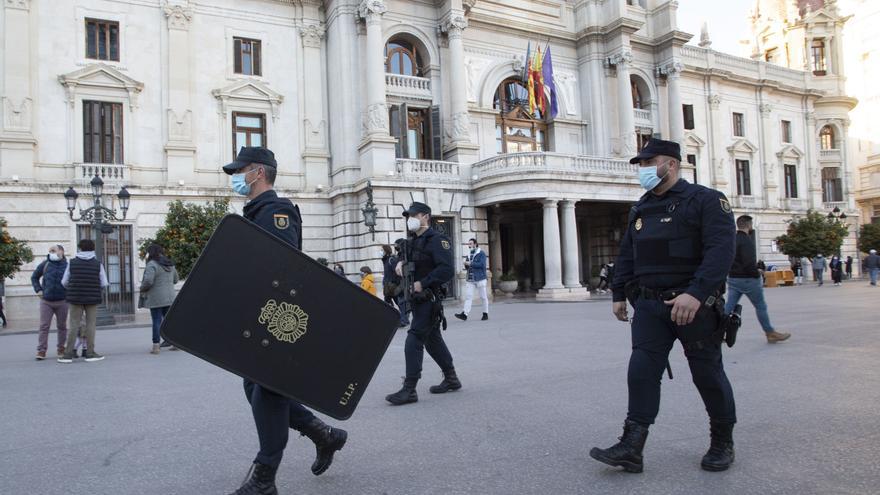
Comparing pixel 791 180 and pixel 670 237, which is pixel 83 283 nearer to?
pixel 670 237

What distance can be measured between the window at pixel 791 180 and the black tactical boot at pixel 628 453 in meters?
42.0

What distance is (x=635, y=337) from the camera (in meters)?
3.79

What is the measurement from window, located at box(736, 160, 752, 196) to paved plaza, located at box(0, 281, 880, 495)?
31.9m

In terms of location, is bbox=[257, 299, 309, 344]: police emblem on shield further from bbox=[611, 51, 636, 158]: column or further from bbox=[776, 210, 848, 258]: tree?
bbox=[776, 210, 848, 258]: tree

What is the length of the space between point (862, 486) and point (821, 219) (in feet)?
120

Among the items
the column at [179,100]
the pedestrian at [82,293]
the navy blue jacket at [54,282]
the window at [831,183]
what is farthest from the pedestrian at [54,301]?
the window at [831,183]

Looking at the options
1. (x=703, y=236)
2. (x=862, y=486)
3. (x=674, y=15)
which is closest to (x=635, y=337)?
(x=703, y=236)

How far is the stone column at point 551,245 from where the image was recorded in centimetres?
2383

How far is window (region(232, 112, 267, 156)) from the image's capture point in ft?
79.5

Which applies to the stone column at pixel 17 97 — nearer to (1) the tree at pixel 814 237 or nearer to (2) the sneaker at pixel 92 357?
(2) the sneaker at pixel 92 357

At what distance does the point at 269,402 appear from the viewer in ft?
10.6

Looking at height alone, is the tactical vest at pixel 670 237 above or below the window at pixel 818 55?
below

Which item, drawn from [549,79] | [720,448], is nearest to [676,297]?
[720,448]

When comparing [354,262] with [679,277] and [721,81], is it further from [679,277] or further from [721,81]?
[721,81]
